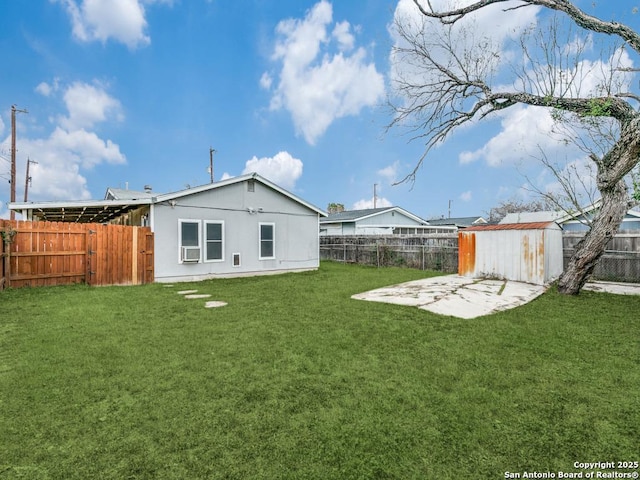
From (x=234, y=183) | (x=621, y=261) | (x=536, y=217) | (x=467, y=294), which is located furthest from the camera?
(x=536, y=217)

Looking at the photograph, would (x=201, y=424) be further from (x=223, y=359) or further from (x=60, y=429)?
(x=223, y=359)

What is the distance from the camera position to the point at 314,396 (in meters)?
2.65

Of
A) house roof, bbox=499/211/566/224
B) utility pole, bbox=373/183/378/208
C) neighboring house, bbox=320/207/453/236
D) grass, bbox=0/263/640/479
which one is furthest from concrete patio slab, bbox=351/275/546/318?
utility pole, bbox=373/183/378/208

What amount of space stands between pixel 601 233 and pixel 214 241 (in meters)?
10.2

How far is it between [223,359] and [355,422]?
1.77 metres

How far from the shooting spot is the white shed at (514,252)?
874cm

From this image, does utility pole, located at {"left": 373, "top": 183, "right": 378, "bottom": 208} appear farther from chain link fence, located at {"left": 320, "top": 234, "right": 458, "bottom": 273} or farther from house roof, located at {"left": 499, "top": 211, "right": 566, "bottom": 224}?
chain link fence, located at {"left": 320, "top": 234, "right": 458, "bottom": 273}

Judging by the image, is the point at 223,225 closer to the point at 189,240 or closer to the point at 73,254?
the point at 189,240

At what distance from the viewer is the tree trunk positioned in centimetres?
689

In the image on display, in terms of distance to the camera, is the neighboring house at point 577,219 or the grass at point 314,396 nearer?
the grass at point 314,396

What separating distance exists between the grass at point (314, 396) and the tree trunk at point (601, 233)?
207 centimetres

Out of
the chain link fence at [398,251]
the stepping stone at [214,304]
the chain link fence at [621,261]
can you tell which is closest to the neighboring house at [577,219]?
the chain link fence at [621,261]

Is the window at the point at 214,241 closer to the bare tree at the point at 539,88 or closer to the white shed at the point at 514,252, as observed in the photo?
the bare tree at the point at 539,88

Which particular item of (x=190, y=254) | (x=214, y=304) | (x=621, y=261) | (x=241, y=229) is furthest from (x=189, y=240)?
(x=621, y=261)
